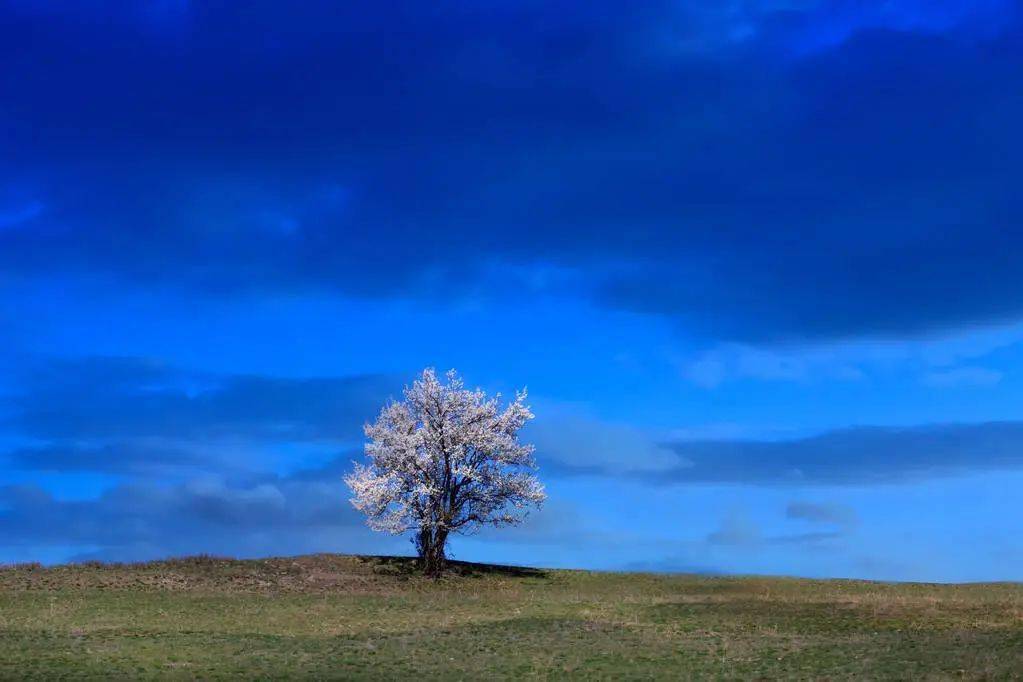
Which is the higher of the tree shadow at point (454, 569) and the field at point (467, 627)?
the tree shadow at point (454, 569)

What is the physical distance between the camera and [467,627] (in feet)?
150

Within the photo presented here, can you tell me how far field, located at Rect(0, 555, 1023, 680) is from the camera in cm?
3553

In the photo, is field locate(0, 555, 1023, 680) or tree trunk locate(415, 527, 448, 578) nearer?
field locate(0, 555, 1023, 680)

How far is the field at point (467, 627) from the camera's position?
1399 inches

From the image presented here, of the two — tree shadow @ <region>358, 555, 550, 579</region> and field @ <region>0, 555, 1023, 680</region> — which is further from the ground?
tree shadow @ <region>358, 555, 550, 579</region>

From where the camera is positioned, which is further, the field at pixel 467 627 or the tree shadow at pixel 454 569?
the tree shadow at pixel 454 569

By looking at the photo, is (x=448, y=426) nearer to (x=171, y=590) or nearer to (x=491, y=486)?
(x=491, y=486)

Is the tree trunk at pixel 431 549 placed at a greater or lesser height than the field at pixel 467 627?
greater

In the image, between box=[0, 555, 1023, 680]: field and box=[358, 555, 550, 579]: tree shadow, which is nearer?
box=[0, 555, 1023, 680]: field

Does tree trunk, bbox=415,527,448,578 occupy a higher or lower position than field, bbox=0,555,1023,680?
higher

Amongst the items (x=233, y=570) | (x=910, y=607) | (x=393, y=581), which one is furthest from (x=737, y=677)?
(x=233, y=570)

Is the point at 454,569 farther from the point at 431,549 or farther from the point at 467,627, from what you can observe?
the point at 467,627

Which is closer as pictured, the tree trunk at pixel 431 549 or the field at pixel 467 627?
the field at pixel 467 627

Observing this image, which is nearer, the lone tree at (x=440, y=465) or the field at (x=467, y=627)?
the field at (x=467, y=627)
